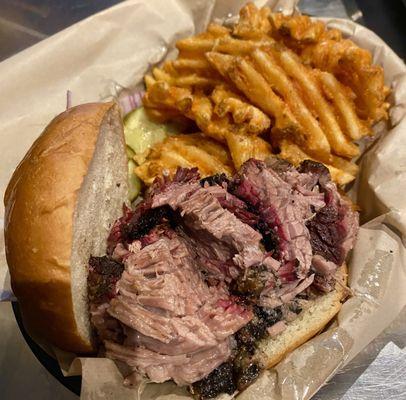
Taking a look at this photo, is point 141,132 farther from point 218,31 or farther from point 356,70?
point 356,70

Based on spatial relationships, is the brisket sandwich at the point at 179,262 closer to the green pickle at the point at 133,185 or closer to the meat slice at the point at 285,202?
the meat slice at the point at 285,202

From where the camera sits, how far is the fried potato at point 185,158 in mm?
2057

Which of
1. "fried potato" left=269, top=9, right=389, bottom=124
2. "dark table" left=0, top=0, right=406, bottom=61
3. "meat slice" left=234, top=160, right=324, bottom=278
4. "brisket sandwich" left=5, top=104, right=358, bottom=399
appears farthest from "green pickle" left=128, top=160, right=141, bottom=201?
"dark table" left=0, top=0, right=406, bottom=61

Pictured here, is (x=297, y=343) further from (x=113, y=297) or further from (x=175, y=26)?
(x=175, y=26)

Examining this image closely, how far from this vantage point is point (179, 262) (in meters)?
1.56

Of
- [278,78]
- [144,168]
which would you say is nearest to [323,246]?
[278,78]

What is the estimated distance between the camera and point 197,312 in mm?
→ 1503

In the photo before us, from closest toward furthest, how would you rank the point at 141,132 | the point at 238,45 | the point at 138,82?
the point at 238,45, the point at 141,132, the point at 138,82

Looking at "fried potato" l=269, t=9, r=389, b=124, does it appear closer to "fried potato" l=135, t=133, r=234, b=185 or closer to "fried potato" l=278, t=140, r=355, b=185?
"fried potato" l=278, t=140, r=355, b=185

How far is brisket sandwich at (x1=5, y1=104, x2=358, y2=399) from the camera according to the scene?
4.90 ft

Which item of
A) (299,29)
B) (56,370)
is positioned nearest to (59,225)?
(56,370)

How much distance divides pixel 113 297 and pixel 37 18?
2498 millimetres

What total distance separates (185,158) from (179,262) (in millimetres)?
640

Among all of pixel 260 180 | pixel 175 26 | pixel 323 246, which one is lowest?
pixel 323 246
